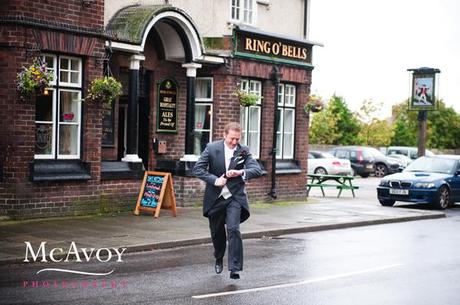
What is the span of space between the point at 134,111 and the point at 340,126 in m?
56.2

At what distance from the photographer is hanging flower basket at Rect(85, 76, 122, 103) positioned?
1642 cm

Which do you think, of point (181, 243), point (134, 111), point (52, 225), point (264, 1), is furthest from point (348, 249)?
point (264, 1)

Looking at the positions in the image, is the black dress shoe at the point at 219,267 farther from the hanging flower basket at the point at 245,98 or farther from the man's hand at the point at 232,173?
the hanging flower basket at the point at 245,98

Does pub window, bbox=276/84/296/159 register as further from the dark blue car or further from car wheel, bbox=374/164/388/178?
car wheel, bbox=374/164/388/178

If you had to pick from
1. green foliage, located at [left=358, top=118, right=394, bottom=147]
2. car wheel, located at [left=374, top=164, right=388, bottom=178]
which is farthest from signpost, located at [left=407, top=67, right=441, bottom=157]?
green foliage, located at [left=358, top=118, right=394, bottom=147]

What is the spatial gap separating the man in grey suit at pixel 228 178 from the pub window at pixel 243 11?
1108 cm

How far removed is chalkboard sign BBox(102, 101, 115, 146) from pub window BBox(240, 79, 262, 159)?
3.85 metres

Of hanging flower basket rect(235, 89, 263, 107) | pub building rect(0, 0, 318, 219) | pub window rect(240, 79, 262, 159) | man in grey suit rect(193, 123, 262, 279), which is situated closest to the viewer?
man in grey suit rect(193, 123, 262, 279)

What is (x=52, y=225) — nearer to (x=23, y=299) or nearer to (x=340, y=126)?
(x=23, y=299)

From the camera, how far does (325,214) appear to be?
19.5 m

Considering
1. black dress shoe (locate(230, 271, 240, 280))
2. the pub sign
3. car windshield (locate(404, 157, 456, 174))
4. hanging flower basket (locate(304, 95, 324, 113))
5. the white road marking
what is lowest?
the white road marking

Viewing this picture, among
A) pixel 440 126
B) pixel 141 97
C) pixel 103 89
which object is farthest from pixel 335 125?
pixel 103 89

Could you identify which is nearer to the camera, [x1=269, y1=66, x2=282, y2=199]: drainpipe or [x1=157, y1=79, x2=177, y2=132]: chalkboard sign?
[x1=157, y1=79, x2=177, y2=132]: chalkboard sign

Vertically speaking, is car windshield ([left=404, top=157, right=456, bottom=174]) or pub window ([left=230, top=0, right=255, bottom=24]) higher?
pub window ([left=230, top=0, right=255, bottom=24])
